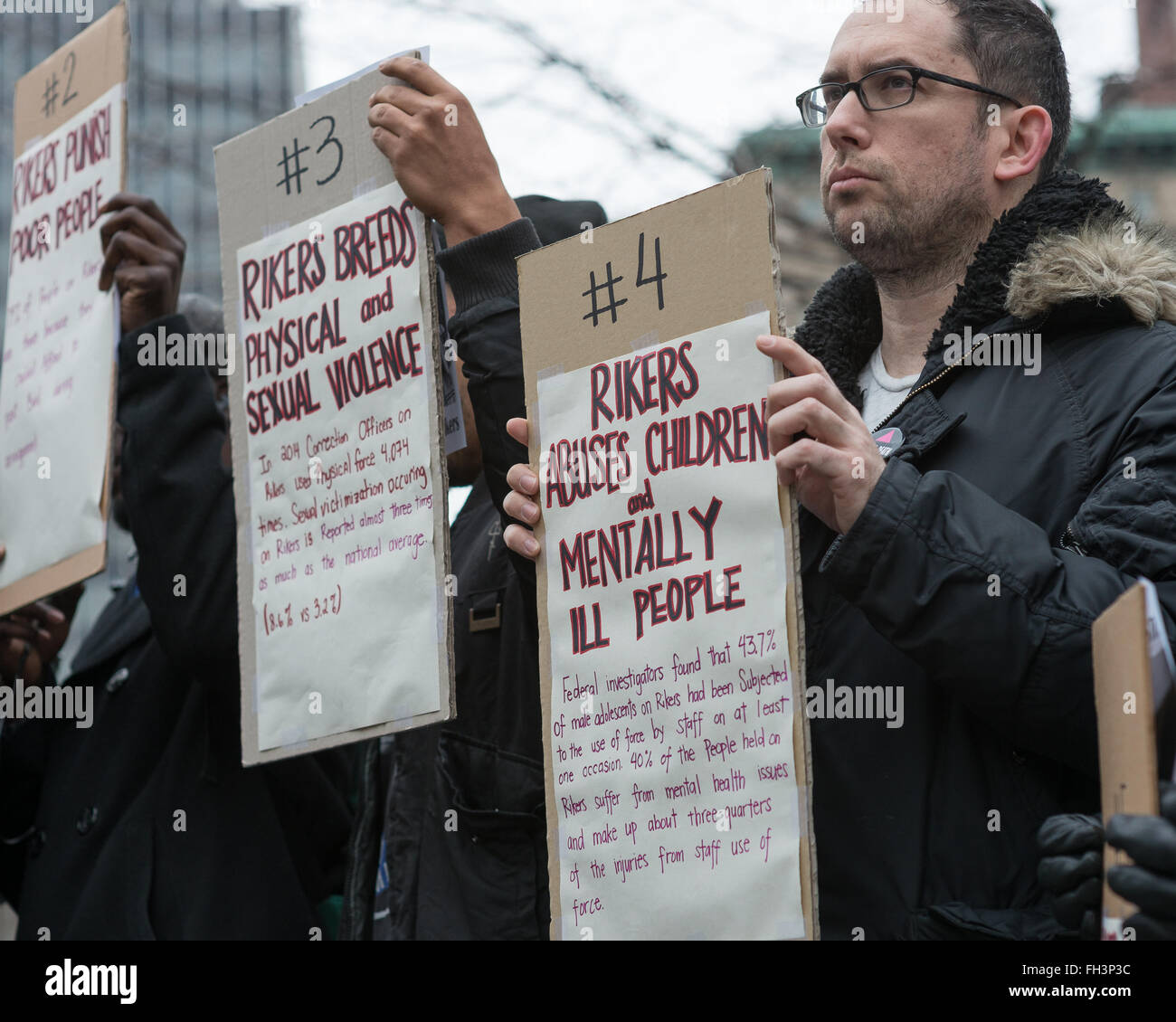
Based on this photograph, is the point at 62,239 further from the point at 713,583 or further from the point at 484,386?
the point at 713,583

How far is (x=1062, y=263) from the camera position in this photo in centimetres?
229

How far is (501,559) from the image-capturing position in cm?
280

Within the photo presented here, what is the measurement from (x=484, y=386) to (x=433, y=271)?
0.70 ft

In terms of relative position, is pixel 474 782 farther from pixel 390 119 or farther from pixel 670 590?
pixel 390 119

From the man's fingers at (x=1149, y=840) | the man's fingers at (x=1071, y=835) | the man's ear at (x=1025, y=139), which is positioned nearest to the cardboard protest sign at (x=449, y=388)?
the man's ear at (x=1025, y=139)

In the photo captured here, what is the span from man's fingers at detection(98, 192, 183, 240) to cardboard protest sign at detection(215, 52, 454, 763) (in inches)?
13.8

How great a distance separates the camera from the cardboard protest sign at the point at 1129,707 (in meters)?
1.56

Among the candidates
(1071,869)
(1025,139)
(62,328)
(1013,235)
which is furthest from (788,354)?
(62,328)

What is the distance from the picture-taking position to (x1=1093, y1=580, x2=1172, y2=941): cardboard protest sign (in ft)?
5.12

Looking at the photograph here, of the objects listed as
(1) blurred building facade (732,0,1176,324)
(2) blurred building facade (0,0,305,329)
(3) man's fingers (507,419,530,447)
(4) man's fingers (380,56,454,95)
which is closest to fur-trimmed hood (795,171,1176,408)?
(3) man's fingers (507,419,530,447)

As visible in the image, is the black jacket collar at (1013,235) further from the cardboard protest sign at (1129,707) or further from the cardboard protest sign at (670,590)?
the cardboard protest sign at (1129,707)

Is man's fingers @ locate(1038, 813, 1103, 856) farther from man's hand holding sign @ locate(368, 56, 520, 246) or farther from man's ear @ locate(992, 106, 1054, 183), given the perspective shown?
man's hand holding sign @ locate(368, 56, 520, 246)

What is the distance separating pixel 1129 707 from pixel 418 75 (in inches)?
62.1
